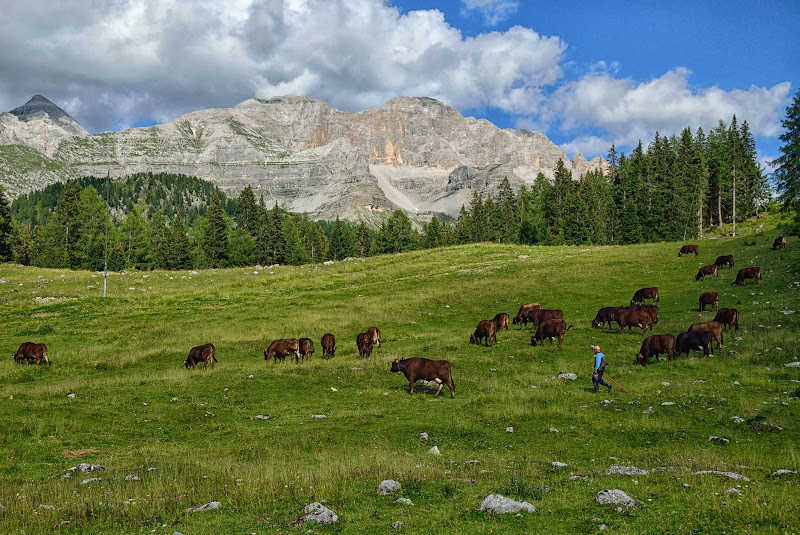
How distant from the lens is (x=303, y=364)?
2870 centimetres

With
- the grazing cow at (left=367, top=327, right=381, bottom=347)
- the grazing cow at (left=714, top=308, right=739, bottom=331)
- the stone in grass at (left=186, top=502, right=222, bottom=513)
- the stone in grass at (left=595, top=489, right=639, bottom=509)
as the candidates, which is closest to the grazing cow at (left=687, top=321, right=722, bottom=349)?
the grazing cow at (left=714, top=308, right=739, bottom=331)

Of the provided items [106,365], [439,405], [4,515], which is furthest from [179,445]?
[106,365]

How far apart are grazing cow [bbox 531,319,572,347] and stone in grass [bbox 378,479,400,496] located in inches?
855

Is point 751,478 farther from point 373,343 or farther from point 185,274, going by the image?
point 185,274

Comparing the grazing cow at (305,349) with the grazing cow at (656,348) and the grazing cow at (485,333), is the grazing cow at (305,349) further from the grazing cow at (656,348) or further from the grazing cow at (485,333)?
the grazing cow at (656,348)

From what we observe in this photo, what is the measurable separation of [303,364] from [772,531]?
78.8 feet

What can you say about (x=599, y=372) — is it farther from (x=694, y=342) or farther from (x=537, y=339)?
(x=537, y=339)

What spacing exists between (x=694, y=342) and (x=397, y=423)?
17.2m

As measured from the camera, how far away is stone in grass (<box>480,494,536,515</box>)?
9.11m

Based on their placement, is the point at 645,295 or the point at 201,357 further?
the point at 645,295

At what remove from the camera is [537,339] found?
31.3 metres

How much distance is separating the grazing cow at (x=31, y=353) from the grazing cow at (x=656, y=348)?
33975mm

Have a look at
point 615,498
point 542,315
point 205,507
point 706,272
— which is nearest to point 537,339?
point 542,315

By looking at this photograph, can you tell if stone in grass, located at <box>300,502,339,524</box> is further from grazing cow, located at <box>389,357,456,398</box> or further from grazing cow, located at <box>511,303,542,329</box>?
grazing cow, located at <box>511,303,542,329</box>
